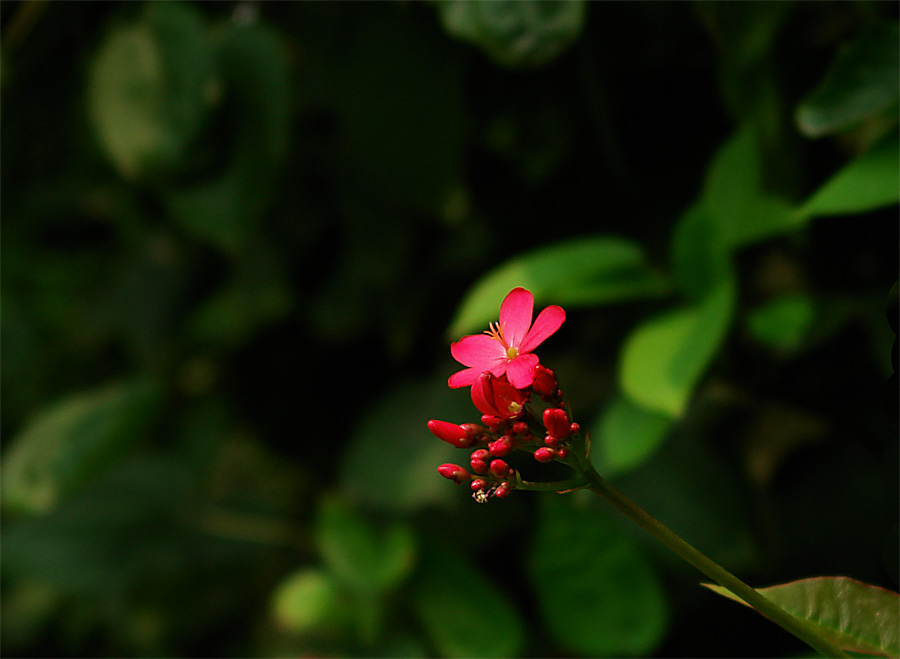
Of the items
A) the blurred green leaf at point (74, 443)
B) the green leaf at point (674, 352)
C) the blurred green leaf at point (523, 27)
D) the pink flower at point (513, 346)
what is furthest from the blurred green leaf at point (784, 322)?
the blurred green leaf at point (74, 443)

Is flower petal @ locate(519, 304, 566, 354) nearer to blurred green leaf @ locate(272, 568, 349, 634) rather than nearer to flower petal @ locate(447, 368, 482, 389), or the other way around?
flower petal @ locate(447, 368, 482, 389)

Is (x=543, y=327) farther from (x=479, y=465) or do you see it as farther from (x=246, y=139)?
(x=246, y=139)

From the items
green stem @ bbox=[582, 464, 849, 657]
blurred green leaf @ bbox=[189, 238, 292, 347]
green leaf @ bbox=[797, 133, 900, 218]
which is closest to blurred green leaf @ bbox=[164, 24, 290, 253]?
blurred green leaf @ bbox=[189, 238, 292, 347]

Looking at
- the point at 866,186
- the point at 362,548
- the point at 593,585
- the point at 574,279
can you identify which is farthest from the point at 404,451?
the point at 866,186

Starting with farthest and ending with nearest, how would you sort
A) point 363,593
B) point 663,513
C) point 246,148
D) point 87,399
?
point 87,399, point 363,593, point 246,148, point 663,513

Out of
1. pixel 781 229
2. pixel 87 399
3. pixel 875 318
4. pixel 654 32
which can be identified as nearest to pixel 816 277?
pixel 875 318

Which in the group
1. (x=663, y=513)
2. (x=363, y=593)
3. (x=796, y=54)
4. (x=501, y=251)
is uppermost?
(x=501, y=251)

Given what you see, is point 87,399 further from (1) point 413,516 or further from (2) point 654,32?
(2) point 654,32
